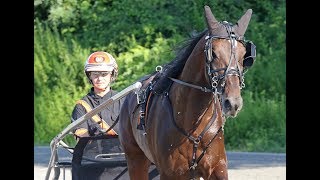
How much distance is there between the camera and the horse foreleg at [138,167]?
8.82m

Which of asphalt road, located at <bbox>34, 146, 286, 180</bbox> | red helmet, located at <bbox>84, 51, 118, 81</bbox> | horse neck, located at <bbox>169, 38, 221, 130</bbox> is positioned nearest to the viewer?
horse neck, located at <bbox>169, 38, 221, 130</bbox>

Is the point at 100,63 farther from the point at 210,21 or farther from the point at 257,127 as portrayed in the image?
the point at 257,127

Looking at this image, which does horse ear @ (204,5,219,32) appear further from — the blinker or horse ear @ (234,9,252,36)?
the blinker

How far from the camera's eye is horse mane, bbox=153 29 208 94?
25.5 feet

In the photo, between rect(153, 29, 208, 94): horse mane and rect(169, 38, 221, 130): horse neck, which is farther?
rect(153, 29, 208, 94): horse mane

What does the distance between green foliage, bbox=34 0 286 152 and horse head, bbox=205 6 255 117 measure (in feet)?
33.8

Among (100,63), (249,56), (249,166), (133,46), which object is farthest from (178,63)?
(133,46)

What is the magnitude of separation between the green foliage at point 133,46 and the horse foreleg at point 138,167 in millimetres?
8787

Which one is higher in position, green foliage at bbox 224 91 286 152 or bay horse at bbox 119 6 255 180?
bay horse at bbox 119 6 255 180

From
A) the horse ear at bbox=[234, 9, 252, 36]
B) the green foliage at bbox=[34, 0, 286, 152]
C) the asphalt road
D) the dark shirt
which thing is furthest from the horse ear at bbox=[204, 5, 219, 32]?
the green foliage at bbox=[34, 0, 286, 152]

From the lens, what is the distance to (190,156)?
7.63 meters

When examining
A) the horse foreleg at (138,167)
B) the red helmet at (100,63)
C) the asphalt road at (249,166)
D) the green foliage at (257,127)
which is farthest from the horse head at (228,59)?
the green foliage at (257,127)
